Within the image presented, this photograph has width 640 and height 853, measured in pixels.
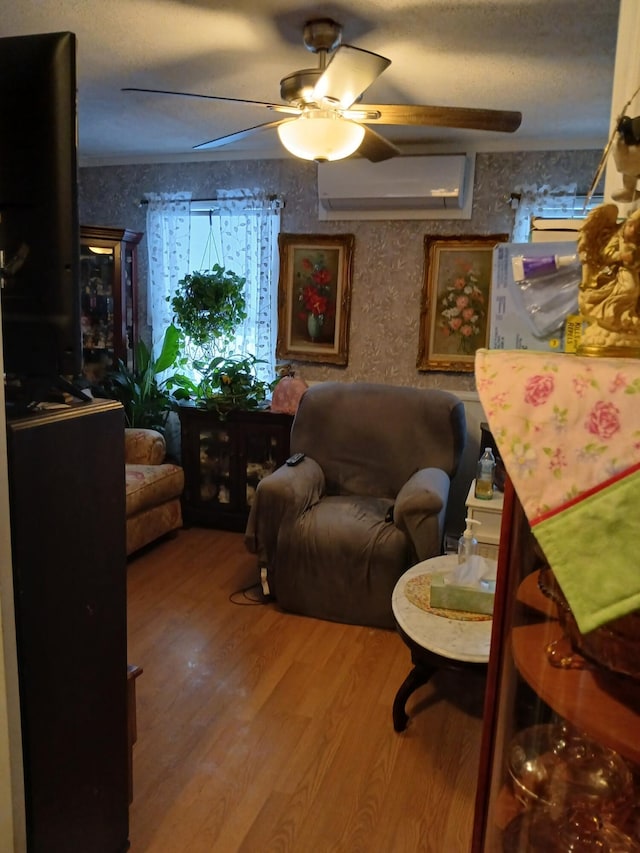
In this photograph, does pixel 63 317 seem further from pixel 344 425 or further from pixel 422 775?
pixel 344 425

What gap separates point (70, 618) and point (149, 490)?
220cm

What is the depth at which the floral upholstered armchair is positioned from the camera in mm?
3432

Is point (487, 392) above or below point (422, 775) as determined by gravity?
above

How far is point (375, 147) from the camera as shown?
98.7 inches

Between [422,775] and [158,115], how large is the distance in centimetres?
316

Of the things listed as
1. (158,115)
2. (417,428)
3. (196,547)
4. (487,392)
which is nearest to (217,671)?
(196,547)

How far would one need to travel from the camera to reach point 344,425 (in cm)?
344

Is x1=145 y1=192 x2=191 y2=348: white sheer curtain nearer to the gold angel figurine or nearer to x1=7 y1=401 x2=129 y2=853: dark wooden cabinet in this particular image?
x1=7 y1=401 x2=129 y2=853: dark wooden cabinet

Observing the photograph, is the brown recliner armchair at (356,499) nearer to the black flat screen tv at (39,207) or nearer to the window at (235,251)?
the window at (235,251)

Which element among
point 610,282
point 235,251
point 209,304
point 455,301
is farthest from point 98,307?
point 610,282

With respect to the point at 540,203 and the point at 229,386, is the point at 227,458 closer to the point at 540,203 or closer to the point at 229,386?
the point at 229,386

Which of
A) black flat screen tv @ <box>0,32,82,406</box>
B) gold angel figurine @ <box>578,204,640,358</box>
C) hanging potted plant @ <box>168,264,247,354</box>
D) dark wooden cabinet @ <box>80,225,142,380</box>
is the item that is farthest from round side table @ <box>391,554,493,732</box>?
dark wooden cabinet @ <box>80,225,142,380</box>

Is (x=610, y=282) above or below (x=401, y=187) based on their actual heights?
below

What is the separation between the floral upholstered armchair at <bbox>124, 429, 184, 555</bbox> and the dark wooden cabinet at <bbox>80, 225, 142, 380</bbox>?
57 centimetres
